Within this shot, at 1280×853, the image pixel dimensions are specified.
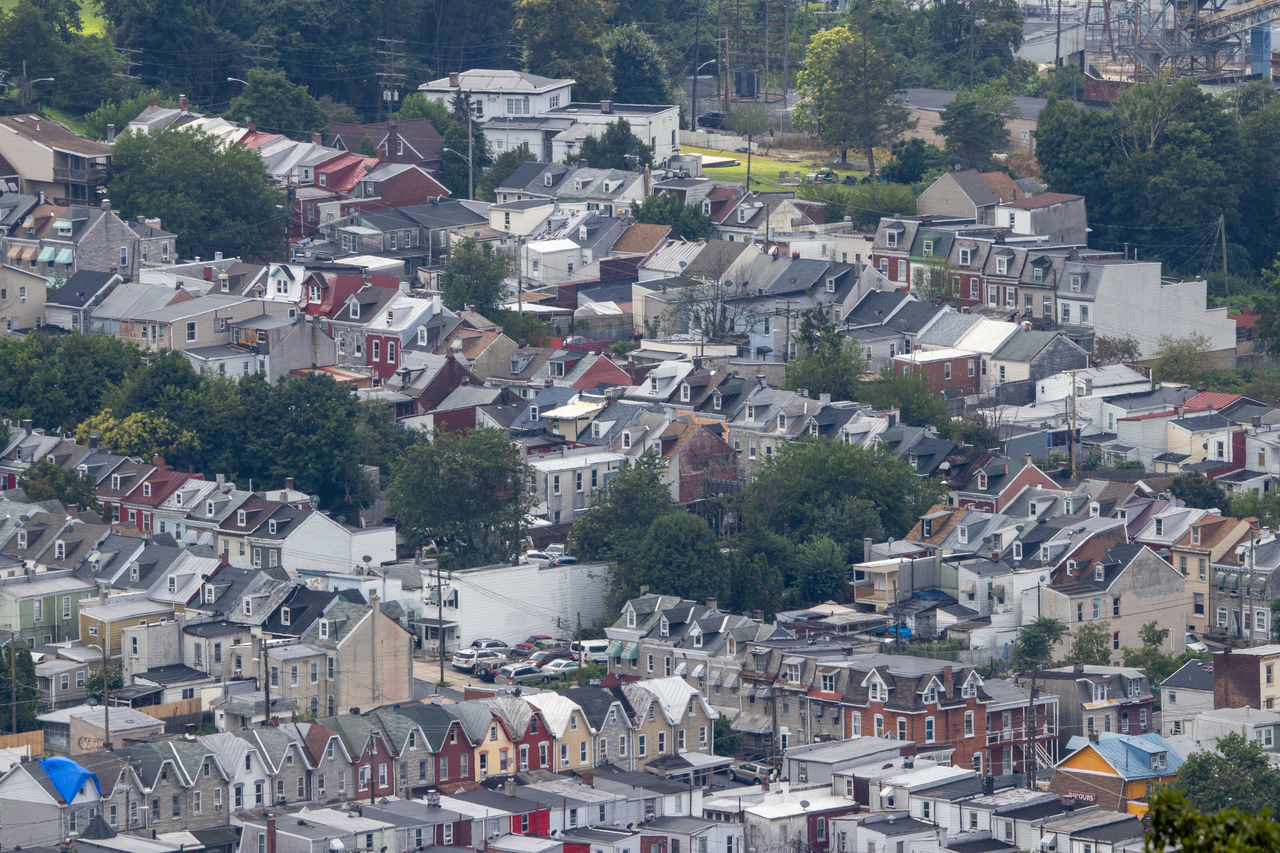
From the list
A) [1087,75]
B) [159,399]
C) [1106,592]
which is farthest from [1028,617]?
[1087,75]

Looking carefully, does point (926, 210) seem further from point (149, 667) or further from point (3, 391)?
point (149, 667)

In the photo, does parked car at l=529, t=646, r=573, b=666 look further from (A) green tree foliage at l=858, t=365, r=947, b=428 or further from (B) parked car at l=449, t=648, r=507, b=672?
(A) green tree foliage at l=858, t=365, r=947, b=428

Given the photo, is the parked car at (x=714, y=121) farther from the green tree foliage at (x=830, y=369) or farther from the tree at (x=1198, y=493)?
the tree at (x=1198, y=493)

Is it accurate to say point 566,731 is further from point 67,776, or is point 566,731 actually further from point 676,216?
point 676,216

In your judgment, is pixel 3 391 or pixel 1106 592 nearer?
pixel 1106 592

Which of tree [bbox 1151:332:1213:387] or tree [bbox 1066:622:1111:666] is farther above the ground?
tree [bbox 1151:332:1213:387]

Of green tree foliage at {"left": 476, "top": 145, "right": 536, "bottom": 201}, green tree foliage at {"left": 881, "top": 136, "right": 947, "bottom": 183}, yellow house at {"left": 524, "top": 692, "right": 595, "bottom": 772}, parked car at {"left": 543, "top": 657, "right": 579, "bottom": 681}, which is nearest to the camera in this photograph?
yellow house at {"left": 524, "top": 692, "right": 595, "bottom": 772}

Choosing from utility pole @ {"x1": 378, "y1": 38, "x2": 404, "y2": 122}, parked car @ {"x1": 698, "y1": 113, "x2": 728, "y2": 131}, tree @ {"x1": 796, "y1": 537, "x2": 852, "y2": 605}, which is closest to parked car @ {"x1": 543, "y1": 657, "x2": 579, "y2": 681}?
tree @ {"x1": 796, "y1": 537, "x2": 852, "y2": 605}
